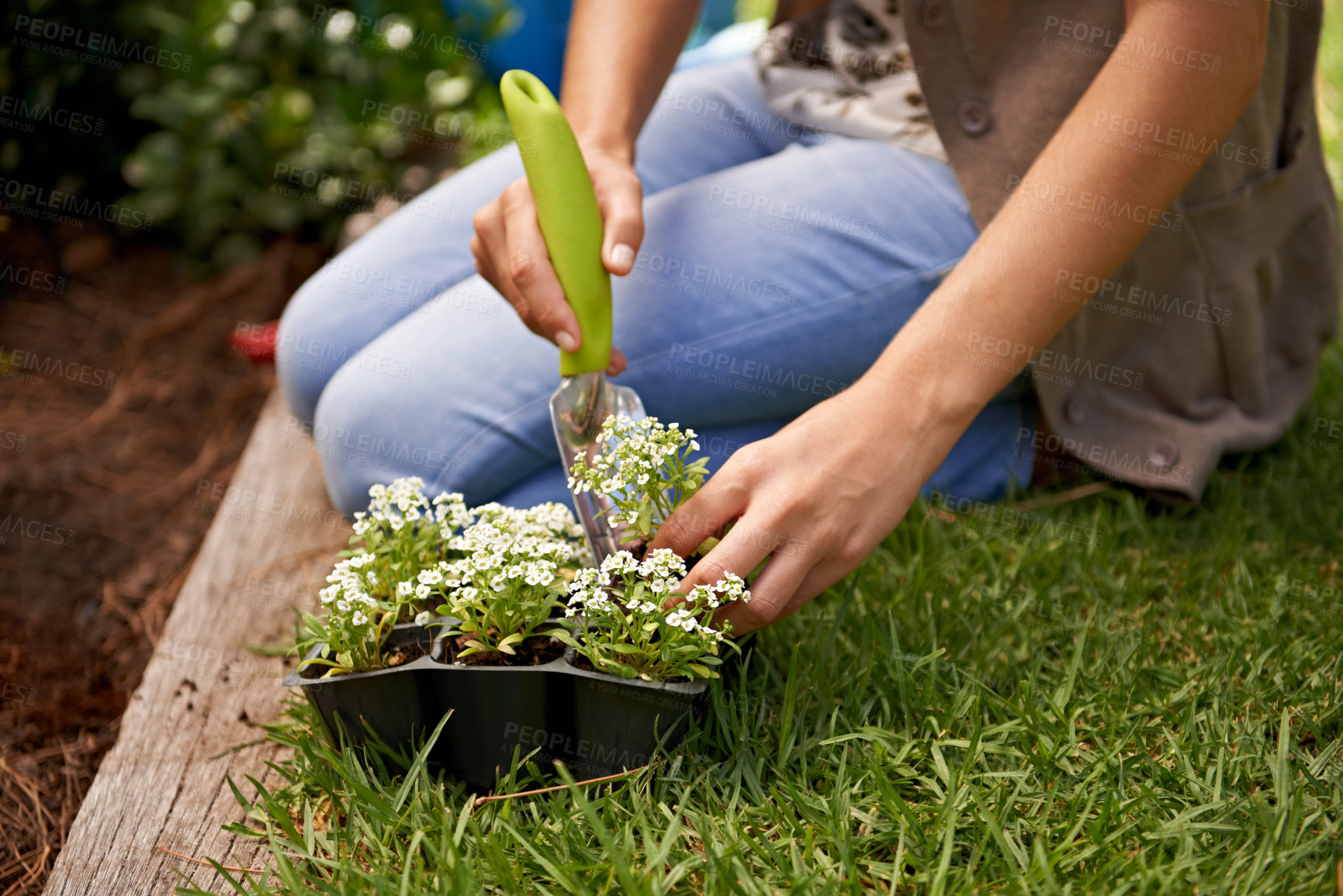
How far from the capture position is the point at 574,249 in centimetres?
119

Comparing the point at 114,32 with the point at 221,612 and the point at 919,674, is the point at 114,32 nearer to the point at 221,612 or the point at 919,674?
the point at 221,612

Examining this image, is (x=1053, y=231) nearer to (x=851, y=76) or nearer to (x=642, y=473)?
(x=642, y=473)

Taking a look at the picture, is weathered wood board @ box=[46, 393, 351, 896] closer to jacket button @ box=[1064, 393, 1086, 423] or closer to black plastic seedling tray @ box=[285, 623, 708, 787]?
black plastic seedling tray @ box=[285, 623, 708, 787]

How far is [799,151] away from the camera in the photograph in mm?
1627

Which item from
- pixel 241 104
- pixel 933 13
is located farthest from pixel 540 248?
pixel 241 104

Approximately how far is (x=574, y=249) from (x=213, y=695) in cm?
86

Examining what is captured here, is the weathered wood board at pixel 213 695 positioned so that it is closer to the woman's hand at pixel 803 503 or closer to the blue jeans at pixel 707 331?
the blue jeans at pixel 707 331

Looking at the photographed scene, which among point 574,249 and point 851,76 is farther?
point 851,76

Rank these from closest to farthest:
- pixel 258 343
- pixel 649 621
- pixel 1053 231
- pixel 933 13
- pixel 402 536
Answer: pixel 649 621
pixel 1053 231
pixel 402 536
pixel 933 13
pixel 258 343

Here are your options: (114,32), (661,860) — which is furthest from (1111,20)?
(114,32)

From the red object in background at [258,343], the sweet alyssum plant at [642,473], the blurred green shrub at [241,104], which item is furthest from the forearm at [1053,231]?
the blurred green shrub at [241,104]

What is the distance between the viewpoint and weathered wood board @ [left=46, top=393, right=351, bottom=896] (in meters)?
1.17

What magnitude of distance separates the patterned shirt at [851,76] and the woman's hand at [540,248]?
46cm

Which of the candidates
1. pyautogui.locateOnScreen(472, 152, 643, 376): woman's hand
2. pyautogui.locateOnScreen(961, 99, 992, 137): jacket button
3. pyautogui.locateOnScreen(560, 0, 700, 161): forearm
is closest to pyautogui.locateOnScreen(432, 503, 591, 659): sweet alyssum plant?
pyautogui.locateOnScreen(472, 152, 643, 376): woman's hand
